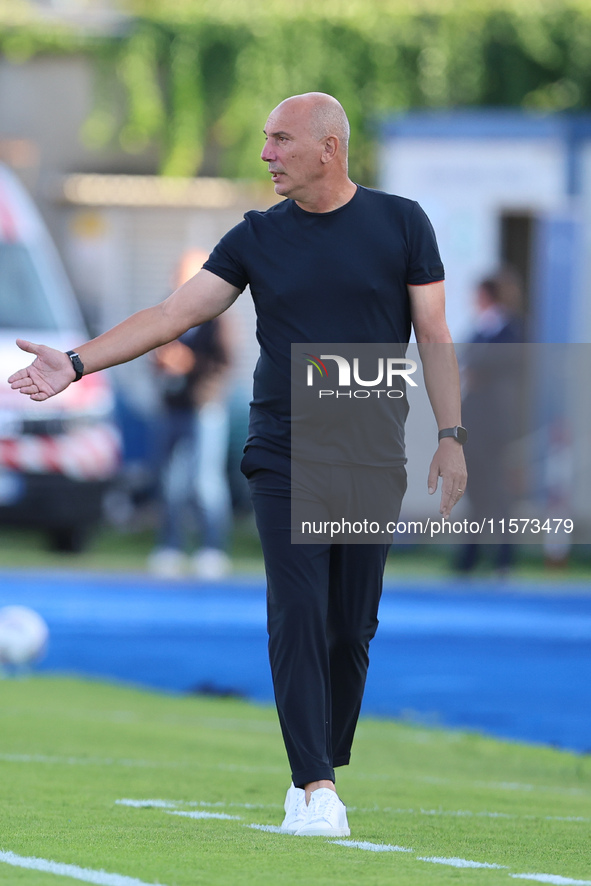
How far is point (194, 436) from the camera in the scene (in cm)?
1116

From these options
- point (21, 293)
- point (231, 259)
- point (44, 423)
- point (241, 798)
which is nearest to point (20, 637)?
point (241, 798)

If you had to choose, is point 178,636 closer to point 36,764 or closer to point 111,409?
point 36,764

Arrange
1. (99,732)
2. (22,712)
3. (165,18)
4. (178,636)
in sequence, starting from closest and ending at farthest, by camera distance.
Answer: (99,732) < (22,712) < (178,636) < (165,18)

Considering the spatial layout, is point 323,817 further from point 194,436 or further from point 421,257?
point 194,436

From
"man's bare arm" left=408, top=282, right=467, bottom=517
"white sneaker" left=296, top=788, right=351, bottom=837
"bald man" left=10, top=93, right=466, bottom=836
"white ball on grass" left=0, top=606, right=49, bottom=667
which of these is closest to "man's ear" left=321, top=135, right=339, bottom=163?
"bald man" left=10, top=93, right=466, bottom=836

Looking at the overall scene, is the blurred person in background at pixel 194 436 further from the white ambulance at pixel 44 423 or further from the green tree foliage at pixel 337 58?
the green tree foliage at pixel 337 58

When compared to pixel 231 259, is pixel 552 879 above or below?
below

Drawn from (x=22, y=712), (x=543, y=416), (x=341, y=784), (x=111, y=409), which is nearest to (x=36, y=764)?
(x=341, y=784)

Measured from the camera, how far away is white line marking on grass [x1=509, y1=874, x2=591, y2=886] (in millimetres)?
3318

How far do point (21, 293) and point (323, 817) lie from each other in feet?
29.2

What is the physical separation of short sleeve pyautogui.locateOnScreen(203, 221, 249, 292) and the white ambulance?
7878 millimetres

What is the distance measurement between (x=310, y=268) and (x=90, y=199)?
1534 cm

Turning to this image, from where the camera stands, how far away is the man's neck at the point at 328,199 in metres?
4.09

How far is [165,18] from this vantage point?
18438 millimetres
